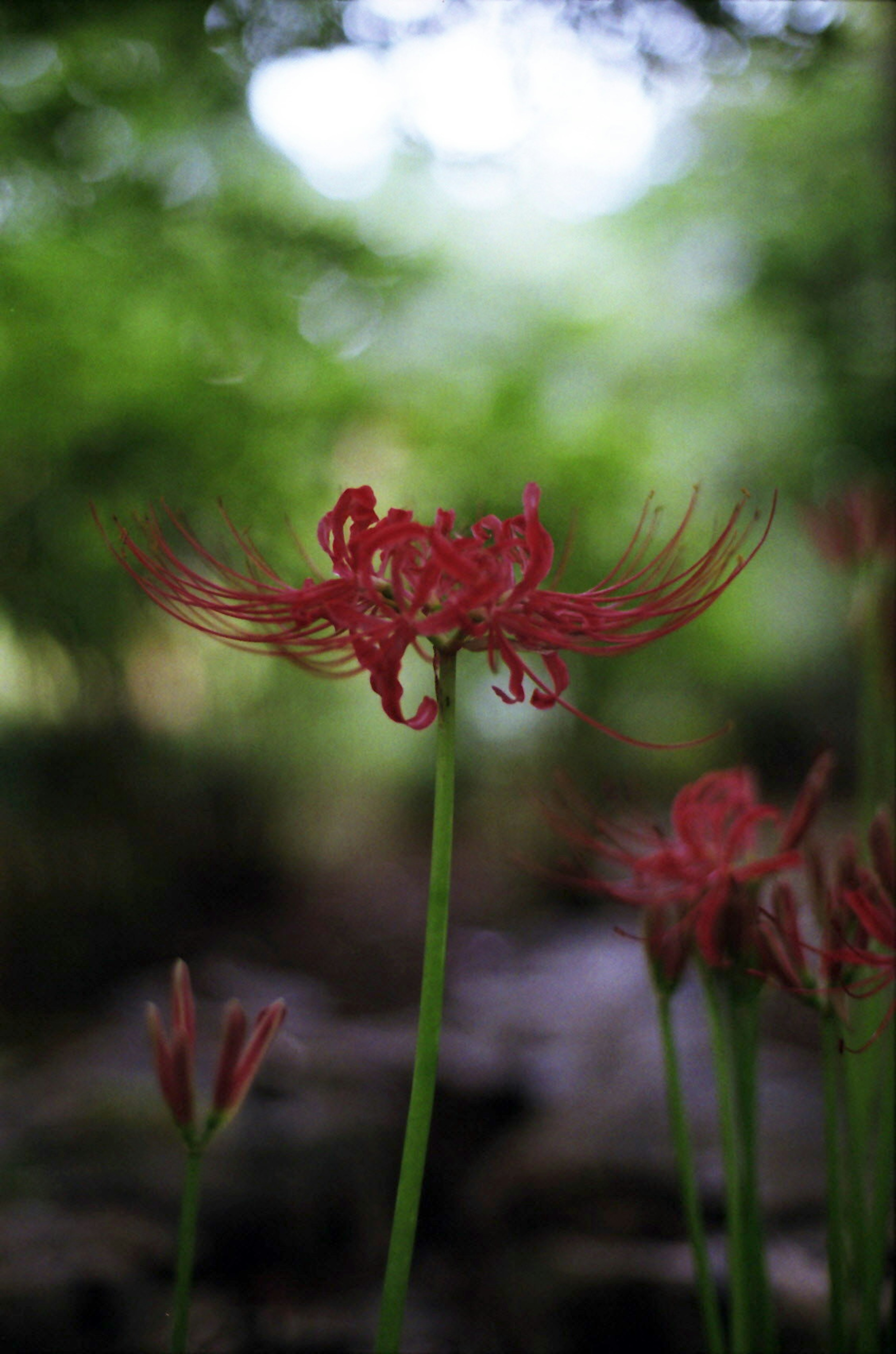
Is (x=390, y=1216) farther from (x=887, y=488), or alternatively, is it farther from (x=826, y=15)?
(x=826, y=15)

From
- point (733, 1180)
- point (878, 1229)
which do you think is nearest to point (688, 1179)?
point (733, 1180)

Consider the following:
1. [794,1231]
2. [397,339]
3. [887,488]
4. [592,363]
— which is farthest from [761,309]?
[794,1231]

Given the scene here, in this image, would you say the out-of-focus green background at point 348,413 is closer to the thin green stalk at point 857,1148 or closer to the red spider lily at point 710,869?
the red spider lily at point 710,869

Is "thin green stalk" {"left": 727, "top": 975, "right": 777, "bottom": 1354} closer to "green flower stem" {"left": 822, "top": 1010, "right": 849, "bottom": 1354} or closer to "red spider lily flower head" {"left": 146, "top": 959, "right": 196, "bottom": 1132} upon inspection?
"green flower stem" {"left": 822, "top": 1010, "right": 849, "bottom": 1354}

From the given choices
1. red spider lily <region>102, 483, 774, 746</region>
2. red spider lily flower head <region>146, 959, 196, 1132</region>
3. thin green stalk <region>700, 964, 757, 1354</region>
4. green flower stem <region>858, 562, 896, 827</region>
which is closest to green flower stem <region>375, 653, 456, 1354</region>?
red spider lily <region>102, 483, 774, 746</region>

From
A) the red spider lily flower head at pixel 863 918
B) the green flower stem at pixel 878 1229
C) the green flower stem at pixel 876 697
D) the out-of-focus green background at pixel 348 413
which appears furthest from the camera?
the out-of-focus green background at pixel 348 413

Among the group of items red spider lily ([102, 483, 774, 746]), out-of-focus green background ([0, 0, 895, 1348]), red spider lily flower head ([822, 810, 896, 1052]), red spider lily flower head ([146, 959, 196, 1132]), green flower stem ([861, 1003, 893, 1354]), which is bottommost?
green flower stem ([861, 1003, 893, 1354])

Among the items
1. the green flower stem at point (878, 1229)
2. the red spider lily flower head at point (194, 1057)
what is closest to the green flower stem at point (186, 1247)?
the red spider lily flower head at point (194, 1057)
